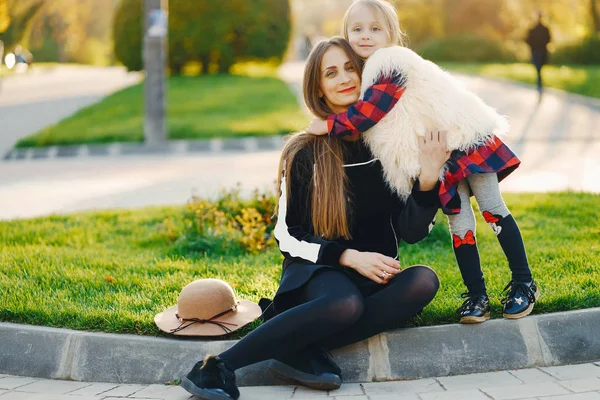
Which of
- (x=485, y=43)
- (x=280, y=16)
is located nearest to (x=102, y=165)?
(x=280, y=16)

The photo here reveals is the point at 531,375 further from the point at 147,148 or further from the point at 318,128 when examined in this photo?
the point at 147,148

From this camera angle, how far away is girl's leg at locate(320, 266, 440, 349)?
3.83 metres

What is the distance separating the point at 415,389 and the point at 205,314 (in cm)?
111

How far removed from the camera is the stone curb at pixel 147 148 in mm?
13555

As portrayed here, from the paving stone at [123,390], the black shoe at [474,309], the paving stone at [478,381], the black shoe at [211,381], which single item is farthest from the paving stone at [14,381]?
the black shoe at [474,309]

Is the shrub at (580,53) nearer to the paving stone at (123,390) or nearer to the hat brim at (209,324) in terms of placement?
the hat brim at (209,324)

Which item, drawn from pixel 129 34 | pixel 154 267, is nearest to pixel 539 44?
pixel 129 34

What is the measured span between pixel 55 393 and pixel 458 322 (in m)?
1.98

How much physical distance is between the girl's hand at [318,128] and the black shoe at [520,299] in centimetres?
125

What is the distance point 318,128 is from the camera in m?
4.06

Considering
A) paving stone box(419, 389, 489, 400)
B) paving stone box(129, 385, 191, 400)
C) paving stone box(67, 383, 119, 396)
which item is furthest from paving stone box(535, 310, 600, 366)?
paving stone box(67, 383, 119, 396)

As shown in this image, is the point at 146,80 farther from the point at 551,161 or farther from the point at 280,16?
the point at 280,16

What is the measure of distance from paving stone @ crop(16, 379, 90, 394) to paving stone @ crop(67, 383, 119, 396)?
4cm

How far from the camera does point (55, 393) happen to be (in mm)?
3799
